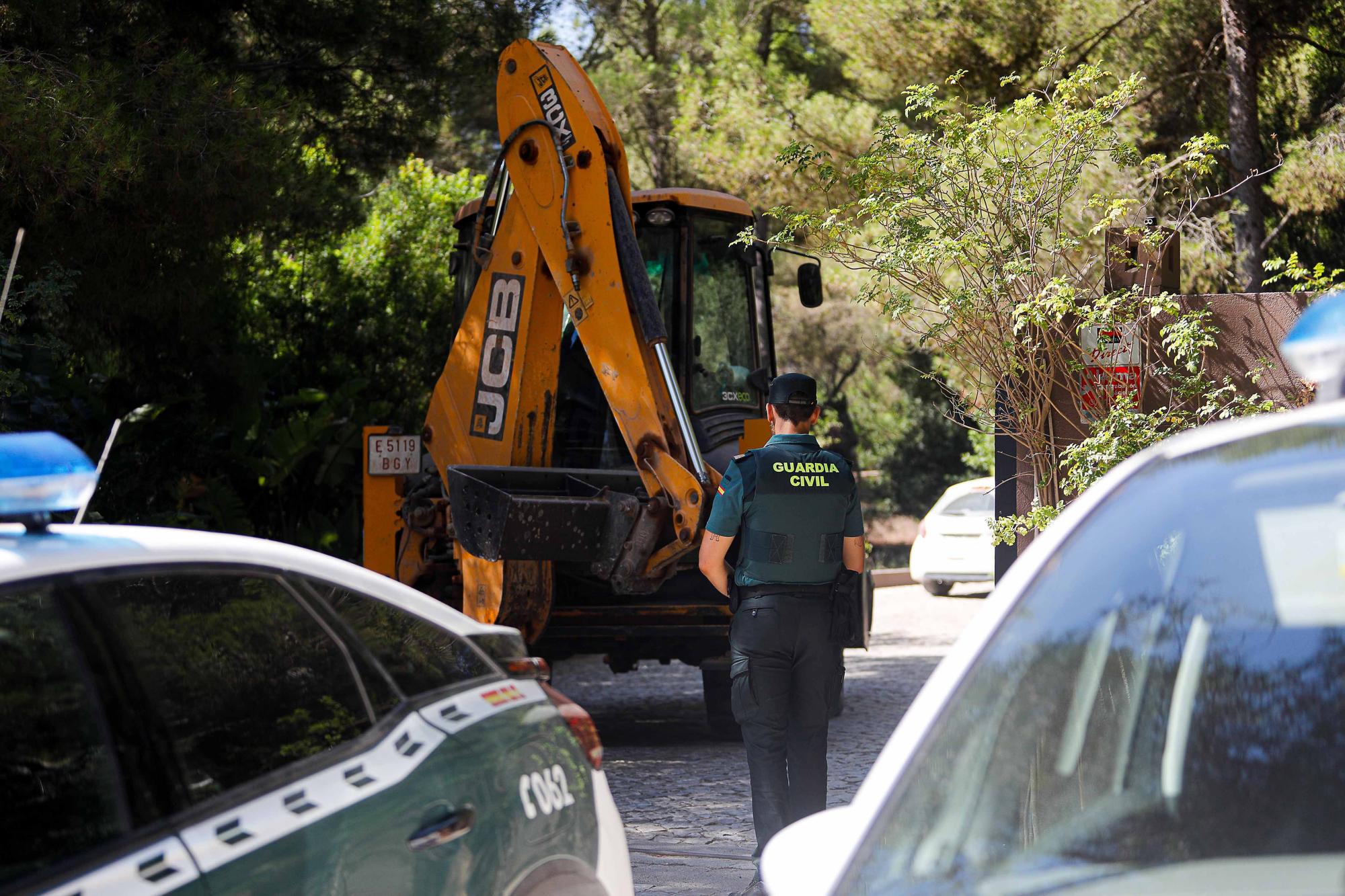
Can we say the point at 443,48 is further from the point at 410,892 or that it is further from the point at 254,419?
the point at 410,892

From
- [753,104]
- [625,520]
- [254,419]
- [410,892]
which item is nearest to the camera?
[410,892]

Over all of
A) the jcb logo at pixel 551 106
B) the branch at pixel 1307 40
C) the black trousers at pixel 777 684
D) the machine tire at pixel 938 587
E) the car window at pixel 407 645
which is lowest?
the machine tire at pixel 938 587

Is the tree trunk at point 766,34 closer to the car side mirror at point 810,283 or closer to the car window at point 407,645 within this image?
the car side mirror at point 810,283

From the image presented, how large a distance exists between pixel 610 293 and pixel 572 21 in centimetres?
1368

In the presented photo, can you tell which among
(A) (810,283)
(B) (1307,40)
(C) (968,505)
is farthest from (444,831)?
(C) (968,505)

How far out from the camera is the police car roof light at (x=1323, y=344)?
1.83 meters

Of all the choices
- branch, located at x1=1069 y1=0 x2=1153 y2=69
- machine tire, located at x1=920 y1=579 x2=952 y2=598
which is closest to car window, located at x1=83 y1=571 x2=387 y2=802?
branch, located at x1=1069 y1=0 x2=1153 y2=69

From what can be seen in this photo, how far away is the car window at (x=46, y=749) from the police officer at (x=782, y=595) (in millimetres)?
3084

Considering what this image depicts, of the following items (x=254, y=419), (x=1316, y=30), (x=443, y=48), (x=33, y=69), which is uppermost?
(x=1316, y=30)

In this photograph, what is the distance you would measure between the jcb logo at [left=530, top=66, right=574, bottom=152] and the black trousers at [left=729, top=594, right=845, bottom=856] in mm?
3523

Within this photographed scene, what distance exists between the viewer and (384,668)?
114 inches

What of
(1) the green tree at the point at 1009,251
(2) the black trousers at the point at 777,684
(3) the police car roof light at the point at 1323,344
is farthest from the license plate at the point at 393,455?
(3) the police car roof light at the point at 1323,344

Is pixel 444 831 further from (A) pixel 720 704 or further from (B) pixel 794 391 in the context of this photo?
(A) pixel 720 704

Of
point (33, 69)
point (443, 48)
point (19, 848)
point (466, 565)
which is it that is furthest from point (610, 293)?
point (19, 848)
